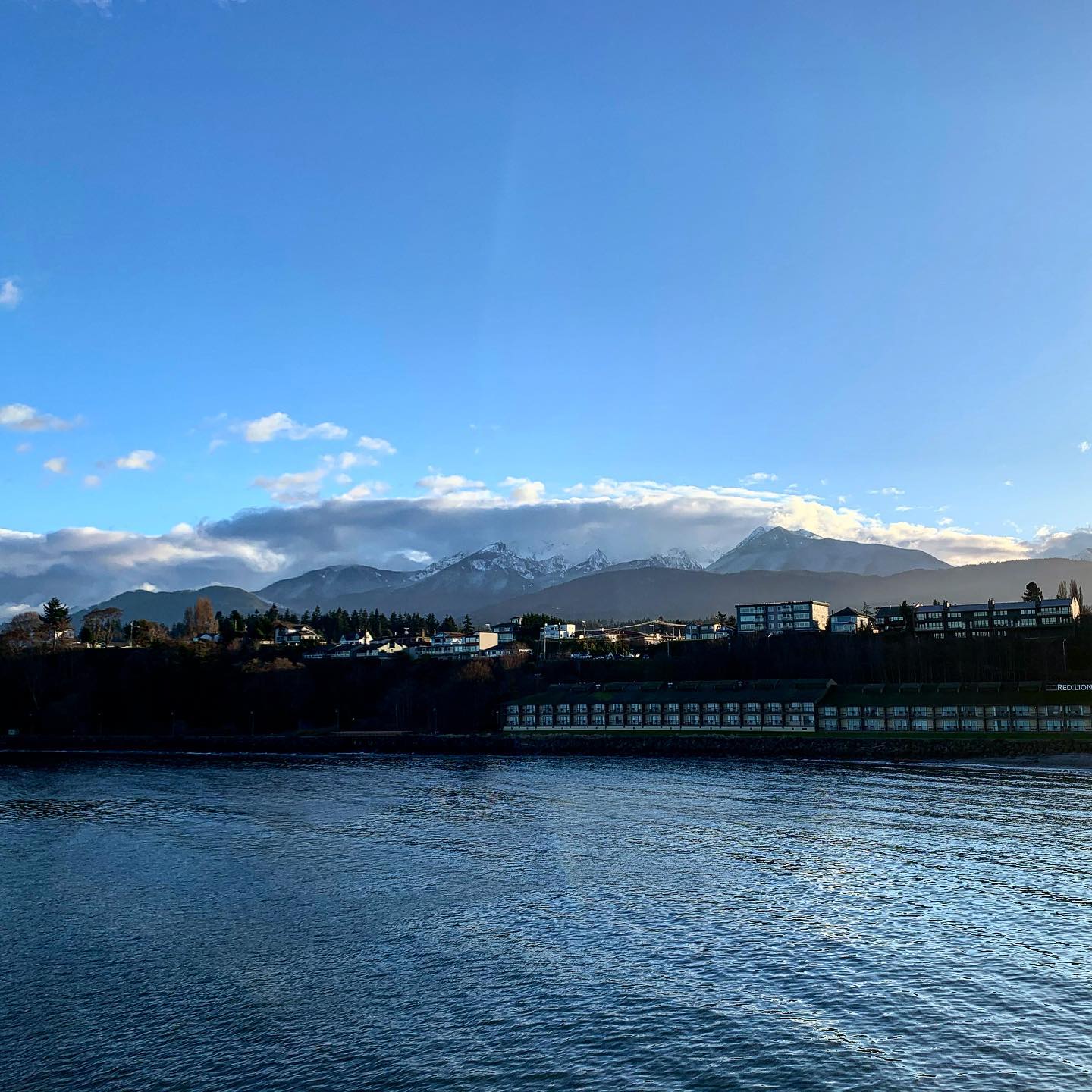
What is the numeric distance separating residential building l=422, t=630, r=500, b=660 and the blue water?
117943 millimetres

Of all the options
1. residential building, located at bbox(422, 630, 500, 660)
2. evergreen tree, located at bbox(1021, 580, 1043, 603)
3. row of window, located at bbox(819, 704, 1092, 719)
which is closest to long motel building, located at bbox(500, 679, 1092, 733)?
row of window, located at bbox(819, 704, 1092, 719)

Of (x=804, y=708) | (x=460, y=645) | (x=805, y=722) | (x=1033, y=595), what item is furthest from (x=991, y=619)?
(x=460, y=645)

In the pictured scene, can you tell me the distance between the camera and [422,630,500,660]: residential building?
580 ft

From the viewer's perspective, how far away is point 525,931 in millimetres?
32250

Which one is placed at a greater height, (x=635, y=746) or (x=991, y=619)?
(x=991, y=619)

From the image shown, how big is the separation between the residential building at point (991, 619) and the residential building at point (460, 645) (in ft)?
255

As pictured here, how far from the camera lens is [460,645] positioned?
181 m

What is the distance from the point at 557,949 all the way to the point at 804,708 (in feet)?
260

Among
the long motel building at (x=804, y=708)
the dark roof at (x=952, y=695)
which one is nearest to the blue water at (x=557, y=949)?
the long motel building at (x=804, y=708)

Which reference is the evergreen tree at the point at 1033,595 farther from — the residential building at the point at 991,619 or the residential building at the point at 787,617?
the residential building at the point at 787,617

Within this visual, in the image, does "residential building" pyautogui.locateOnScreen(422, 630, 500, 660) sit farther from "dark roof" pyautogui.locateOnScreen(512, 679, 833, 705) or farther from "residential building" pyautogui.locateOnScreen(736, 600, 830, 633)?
"residential building" pyautogui.locateOnScreen(736, 600, 830, 633)

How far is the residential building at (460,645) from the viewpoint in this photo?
176750 mm

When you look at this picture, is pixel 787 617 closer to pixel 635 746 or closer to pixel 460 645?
pixel 460 645

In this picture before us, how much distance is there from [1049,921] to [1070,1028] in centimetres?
962
